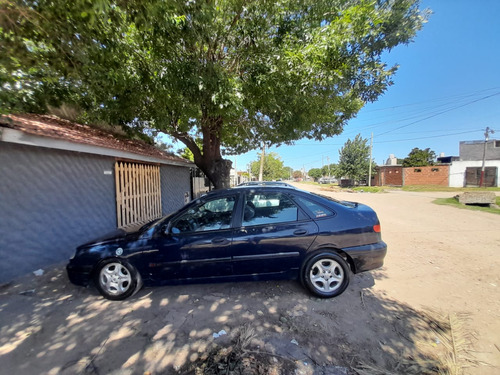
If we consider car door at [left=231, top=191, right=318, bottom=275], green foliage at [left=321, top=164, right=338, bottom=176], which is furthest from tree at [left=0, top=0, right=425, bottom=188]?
green foliage at [left=321, top=164, right=338, bottom=176]

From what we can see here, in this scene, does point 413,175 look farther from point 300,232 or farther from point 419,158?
point 300,232

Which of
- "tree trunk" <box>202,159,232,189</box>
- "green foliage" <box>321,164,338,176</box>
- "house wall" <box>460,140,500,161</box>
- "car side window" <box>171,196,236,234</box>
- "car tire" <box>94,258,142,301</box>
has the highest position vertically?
"house wall" <box>460,140,500,161</box>

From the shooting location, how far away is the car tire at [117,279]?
113 inches

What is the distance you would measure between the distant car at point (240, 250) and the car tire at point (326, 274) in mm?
13

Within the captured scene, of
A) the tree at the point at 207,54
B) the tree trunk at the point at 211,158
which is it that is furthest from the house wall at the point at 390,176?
the tree trunk at the point at 211,158

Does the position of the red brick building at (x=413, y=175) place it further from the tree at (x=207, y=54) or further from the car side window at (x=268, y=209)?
the car side window at (x=268, y=209)

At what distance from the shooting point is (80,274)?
2.92m

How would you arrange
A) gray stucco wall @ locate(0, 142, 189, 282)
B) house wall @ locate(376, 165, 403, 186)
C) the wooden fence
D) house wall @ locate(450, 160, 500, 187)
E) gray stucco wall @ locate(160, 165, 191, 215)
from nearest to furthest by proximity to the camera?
gray stucco wall @ locate(0, 142, 189, 282)
the wooden fence
gray stucco wall @ locate(160, 165, 191, 215)
house wall @ locate(450, 160, 500, 187)
house wall @ locate(376, 165, 403, 186)

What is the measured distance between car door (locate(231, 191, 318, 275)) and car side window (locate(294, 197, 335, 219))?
11 centimetres

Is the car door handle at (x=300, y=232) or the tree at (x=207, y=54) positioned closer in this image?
the car door handle at (x=300, y=232)

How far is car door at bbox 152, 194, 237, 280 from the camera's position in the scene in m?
2.78

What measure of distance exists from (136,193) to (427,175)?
115 feet

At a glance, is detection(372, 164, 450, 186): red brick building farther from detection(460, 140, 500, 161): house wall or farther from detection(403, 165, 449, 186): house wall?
detection(460, 140, 500, 161): house wall

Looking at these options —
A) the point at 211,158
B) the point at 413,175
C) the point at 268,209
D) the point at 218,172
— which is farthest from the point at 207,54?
the point at 413,175
